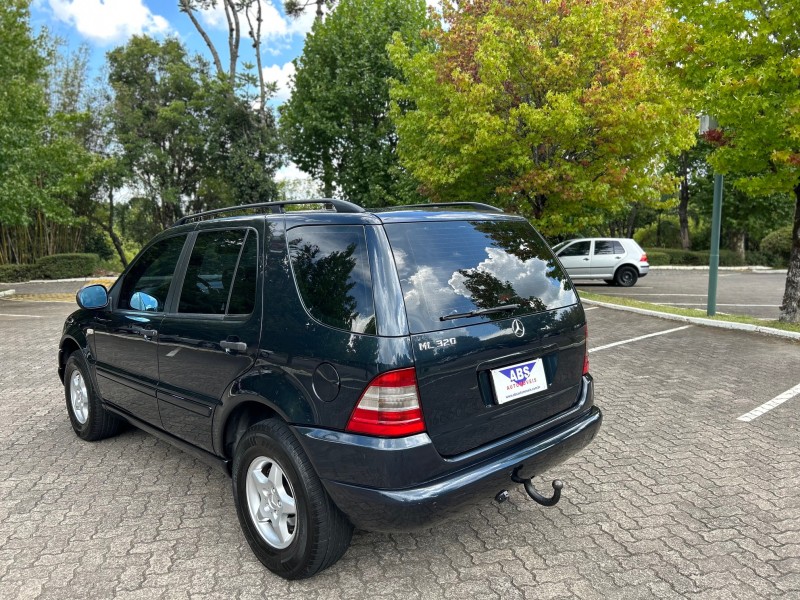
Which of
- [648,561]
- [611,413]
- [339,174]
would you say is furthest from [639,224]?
[648,561]

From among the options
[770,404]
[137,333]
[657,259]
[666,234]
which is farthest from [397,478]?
[666,234]

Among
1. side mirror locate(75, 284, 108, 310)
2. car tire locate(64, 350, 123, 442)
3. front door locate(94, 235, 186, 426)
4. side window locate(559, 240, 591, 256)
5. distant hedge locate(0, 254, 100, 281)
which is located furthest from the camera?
distant hedge locate(0, 254, 100, 281)

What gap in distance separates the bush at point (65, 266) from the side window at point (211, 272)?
22.8m

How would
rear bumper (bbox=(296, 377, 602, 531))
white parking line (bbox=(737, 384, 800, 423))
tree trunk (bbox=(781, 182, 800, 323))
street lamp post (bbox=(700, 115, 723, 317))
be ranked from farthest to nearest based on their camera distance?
street lamp post (bbox=(700, 115, 723, 317)) < tree trunk (bbox=(781, 182, 800, 323)) < white parking line (bbox=(737, 384, 800, 423)) < rear bumper (bbox=(296, 377, 602, 531))

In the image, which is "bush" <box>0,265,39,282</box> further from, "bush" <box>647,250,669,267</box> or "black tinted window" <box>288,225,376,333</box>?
"bush" <box>647,250,669,267</box>

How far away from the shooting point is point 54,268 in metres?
22.5

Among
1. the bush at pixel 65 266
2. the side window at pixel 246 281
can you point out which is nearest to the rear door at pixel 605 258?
the side window at pixel 246 281

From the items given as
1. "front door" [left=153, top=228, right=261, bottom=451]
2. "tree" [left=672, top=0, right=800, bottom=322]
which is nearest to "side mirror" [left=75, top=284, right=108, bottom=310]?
"front door" [left=153, top=228, right=261, bottom=451]

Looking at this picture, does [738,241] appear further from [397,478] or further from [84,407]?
[397,478]

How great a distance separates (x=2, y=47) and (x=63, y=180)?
13.1 ft

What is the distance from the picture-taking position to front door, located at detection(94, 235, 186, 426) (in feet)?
11.8

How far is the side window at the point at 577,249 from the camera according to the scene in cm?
1916

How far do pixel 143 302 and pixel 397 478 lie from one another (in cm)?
229

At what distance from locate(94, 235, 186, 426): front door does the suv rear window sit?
180 centimetres
